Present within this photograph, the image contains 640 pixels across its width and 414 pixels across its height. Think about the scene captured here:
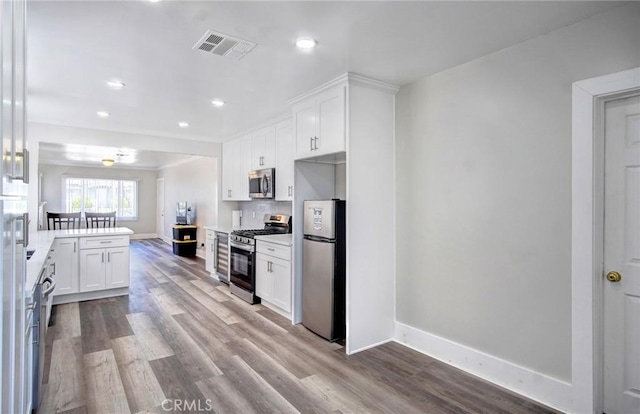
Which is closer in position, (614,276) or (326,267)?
(614,276)

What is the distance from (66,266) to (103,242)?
1.68ft

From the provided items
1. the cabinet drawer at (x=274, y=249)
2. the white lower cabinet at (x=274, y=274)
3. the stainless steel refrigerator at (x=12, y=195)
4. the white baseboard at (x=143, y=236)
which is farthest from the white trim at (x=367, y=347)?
the white baseboard at (x=143, y=236)

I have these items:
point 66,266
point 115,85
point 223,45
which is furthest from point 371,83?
point 66,266

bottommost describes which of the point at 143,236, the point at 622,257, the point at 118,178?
the point at 143,236

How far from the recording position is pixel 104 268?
15.8ft

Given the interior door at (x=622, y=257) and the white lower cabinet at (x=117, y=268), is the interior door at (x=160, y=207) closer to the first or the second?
the white lower cabinet at (x=117, y=268)

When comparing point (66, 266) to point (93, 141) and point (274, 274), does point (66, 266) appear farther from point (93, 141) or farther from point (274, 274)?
point (274, 274)

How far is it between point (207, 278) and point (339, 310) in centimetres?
343

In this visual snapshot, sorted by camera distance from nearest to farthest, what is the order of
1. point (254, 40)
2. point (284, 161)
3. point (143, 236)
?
point (254, 40), point (284, 161), point (143, 236)

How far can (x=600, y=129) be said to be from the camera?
2.20 metres

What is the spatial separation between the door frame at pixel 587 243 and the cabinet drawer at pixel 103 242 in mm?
5271

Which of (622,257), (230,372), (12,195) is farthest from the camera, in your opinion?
(230,372)

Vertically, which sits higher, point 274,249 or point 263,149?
point 263,149

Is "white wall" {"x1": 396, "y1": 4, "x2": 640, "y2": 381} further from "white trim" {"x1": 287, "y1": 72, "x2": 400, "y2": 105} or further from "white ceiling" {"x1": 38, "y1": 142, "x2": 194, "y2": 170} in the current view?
"white ceiling" {"x1": 38, "y1": 142, "x2": 194, "y2": 170}
